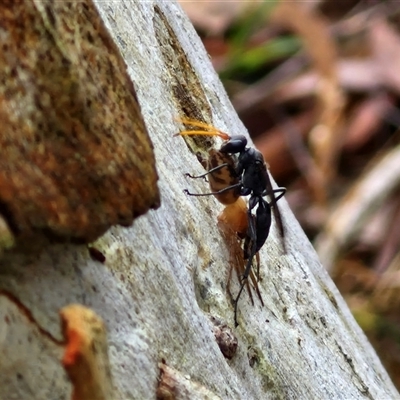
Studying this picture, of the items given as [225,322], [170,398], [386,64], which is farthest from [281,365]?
[386,64]

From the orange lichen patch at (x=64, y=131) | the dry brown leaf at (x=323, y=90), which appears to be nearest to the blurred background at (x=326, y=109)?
the dry brown leaf at (x=323, y=90)

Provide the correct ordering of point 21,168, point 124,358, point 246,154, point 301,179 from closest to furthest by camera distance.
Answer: point 21,168
point 124,358
point 246,154
point 301,179

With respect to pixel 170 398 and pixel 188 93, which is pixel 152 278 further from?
pixel 188 93

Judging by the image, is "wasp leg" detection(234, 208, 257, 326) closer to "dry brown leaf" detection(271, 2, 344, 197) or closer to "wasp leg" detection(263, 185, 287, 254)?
"wasp leg" detection(263, 185, 287, 254)

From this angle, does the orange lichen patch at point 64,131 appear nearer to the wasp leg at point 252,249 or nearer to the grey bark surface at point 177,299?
the grey bark surface at point 177,299

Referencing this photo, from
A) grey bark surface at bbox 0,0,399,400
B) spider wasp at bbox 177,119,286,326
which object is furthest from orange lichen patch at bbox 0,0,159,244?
spider wasp at bbox 177,119,286,326

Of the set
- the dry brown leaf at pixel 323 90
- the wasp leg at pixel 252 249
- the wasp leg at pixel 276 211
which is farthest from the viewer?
the dry brown leaf at pixel 323 90
